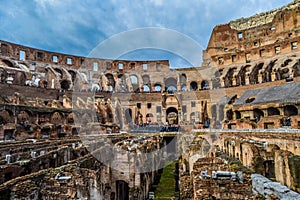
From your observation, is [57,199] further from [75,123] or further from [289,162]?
[75,123]

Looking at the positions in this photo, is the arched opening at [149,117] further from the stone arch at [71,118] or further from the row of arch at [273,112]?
the row of arch at [273,112]

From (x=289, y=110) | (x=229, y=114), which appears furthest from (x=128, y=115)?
(x=289, y=110)

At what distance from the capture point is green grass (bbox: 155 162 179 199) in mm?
14027

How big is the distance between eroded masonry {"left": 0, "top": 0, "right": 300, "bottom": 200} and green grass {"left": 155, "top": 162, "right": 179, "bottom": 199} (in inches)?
31.0

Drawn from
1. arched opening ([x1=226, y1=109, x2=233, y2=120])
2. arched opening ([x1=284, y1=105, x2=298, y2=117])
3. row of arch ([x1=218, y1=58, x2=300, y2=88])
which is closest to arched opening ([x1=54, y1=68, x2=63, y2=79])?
row of arch ([x1=218, y1=58, x2=300, y2=88])

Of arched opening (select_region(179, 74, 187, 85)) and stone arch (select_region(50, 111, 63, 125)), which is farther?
arched opening (select_region(179, 74, 187, 85))

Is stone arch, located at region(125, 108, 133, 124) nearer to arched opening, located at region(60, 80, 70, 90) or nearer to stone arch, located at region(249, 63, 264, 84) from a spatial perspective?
arched opening, located at region(60, 80, 70, 90)

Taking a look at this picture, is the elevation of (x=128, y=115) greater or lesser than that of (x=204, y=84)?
lesser

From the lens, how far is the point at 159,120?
53.4 meters

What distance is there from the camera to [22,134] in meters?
25.7

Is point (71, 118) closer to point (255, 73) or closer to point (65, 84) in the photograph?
point (65, 84)

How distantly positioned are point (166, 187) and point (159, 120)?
3705cm

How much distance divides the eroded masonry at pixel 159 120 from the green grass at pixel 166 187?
2.58ft

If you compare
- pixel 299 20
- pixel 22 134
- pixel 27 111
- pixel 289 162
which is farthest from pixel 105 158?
pixel 299 20
